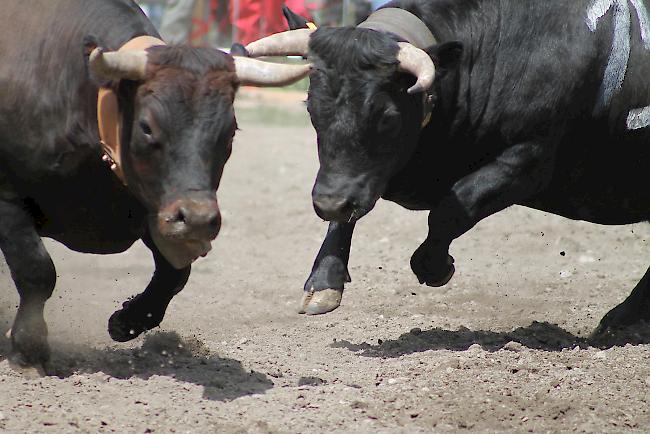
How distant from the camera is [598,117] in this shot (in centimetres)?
585

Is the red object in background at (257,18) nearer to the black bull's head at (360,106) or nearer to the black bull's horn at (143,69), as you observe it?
the black bull's head at (360,106)

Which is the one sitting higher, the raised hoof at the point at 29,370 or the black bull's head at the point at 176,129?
the black bull's head at the point at 176,129

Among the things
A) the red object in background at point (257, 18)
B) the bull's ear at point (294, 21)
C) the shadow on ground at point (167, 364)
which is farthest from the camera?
the red object in background at point (257, 18)

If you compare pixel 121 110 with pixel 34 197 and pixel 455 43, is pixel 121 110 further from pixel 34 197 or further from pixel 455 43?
pixel 455 43

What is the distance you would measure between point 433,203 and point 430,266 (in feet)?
1.26

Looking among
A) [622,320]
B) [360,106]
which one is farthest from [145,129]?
[622,320]

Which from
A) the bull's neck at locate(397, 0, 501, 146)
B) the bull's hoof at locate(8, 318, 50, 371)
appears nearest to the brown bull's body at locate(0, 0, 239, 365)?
the bull's hoof at locate(8, 318, 50, 371)

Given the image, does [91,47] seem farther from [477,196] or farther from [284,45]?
[477,196]

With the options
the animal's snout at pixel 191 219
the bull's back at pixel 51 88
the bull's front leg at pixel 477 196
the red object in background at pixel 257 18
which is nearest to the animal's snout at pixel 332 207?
the bull's front leg at pixel 477 196

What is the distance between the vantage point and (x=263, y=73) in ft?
16.0

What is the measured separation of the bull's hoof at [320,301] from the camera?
18.7 ft

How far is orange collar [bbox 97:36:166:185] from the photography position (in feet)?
15.6

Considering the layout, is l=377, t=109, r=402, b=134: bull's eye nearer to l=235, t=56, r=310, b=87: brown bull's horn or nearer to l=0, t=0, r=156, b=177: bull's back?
l=235, t=56, r=310, b=87: brown bull's horn

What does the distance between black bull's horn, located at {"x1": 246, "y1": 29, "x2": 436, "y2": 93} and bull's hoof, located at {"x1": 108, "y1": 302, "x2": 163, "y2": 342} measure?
1309 mm
